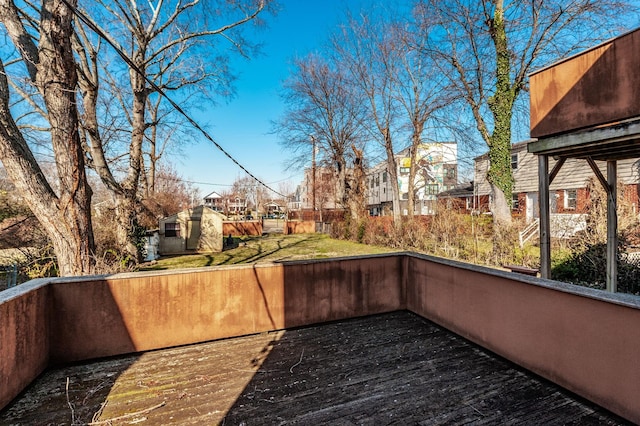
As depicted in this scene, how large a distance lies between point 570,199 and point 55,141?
20.2 meters

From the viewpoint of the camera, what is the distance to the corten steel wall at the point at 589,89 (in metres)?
3.28

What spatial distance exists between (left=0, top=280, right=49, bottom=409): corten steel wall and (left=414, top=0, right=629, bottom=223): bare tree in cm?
1091

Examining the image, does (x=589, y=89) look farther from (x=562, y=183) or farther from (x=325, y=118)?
(x=325, y=118)

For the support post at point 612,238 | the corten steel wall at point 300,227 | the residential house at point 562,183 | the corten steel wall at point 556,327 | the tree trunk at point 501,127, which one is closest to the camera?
the corten steel wall at point 556,327

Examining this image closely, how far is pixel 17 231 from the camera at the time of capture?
8.05 m

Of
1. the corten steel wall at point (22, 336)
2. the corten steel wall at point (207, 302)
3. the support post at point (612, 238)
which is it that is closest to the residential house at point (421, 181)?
the support post at point (612, 238)

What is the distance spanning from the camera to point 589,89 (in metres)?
3.68

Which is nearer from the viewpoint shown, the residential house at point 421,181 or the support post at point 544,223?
the support post at point 544,223

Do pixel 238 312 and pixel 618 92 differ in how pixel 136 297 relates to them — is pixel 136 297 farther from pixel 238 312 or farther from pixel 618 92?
pixel 618 92

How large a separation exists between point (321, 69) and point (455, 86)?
10308 millimetres

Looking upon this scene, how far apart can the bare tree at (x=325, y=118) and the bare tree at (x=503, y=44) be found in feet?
24.6

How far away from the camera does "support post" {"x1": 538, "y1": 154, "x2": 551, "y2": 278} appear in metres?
4.18

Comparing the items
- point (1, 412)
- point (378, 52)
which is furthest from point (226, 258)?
point (378, 52)

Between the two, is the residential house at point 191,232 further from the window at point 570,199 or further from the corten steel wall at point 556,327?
the window at point 570,199
